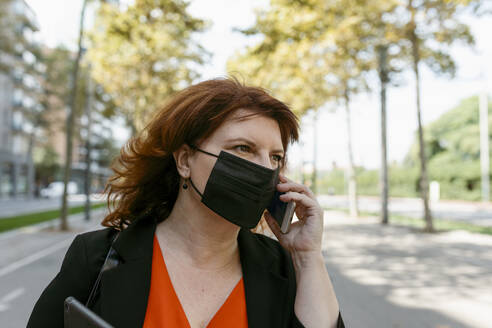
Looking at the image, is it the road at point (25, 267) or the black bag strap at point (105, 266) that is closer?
Answer: the black bag strap at point (105, 266)

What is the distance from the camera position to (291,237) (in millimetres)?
1884

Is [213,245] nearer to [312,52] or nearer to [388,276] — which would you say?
[388,276]

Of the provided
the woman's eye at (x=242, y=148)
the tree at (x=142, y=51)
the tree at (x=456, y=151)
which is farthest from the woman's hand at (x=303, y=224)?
the tree at (x=456, y=151)

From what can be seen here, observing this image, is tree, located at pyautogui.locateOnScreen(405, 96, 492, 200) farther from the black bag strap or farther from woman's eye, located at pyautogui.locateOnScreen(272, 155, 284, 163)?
the black bag strap

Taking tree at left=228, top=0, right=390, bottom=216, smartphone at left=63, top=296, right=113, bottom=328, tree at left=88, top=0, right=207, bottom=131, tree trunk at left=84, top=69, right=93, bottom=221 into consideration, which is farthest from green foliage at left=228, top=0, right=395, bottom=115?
tree trunk at left=84, top=69, right=93, bottom=221

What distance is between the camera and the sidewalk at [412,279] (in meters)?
4.96

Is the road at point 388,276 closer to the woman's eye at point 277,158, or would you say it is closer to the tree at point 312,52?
the woman's eye at point 277,158

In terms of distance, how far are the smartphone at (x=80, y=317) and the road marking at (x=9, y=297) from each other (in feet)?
15.1

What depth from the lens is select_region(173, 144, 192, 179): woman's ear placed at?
187 cm

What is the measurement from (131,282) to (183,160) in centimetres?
58

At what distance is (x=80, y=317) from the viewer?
127cm

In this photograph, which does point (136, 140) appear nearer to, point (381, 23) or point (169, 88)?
point (381, 23)

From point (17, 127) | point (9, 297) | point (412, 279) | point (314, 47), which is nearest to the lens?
point (9, 297)

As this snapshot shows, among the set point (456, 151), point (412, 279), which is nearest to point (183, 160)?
point (412, 279)
